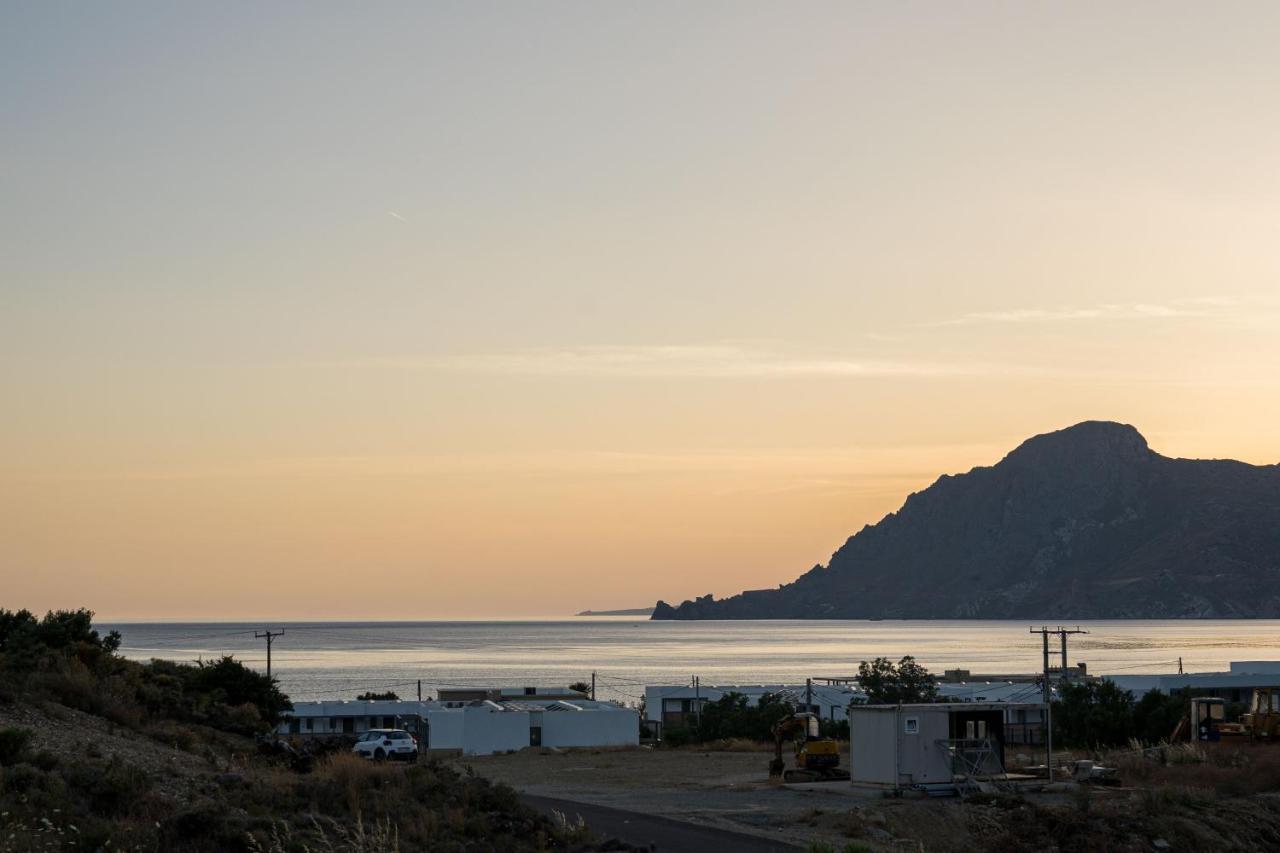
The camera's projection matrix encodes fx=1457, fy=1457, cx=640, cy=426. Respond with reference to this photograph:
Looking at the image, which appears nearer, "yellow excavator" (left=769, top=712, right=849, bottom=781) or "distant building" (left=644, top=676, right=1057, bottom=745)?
"yellow excavator" (left=769, top=712, right=849, bottom=781)

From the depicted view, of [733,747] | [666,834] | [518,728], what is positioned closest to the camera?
[666,834]

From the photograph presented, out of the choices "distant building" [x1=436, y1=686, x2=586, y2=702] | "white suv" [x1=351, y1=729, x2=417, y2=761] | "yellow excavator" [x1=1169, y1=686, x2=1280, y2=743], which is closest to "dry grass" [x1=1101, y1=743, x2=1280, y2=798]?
"yellow excavator" [x1=1169, y1=686, x2=1280, y2=743]

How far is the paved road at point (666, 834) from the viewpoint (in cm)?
2694

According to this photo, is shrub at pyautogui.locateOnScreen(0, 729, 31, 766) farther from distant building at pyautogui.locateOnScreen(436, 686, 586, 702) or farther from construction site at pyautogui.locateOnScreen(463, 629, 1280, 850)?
distant building at pyautogui.locateOnScreen(436, 686, 586, 702)

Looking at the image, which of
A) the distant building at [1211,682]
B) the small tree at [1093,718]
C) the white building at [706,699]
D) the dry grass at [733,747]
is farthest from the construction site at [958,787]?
the distant building at [1211,682]

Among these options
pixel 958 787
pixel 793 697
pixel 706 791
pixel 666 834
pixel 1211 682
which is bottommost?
pixel 1211 682

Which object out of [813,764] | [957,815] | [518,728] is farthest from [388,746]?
[957,815]

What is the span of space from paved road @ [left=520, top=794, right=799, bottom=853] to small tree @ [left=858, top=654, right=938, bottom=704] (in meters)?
49.0

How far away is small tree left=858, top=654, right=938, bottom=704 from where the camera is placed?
7994cm

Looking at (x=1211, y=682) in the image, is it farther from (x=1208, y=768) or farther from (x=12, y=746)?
(x=12, y=746)

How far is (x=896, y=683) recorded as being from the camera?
81.4 metres

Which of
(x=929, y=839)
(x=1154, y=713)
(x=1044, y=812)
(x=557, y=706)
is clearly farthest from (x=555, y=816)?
(x=557, y=706)

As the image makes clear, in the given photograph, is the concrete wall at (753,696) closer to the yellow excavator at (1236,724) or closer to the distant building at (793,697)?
the distant building at (793,697)

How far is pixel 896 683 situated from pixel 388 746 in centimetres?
3614
